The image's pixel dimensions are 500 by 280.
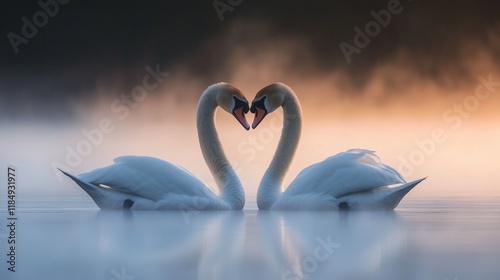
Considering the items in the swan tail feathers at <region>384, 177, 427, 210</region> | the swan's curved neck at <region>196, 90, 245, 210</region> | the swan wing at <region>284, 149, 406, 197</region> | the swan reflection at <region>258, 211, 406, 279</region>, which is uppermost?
the swan's curved neck at <region>196, 90, 245, 210</region>

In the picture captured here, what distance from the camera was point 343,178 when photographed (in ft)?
35.6

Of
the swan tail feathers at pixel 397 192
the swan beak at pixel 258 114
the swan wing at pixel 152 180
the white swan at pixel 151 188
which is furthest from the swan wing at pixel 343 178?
the swan wing at pixel 152 180

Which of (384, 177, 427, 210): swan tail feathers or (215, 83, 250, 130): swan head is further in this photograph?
(215, 83, 250, 130): swan head

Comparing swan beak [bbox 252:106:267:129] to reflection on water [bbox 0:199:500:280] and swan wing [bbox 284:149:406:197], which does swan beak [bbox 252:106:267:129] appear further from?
reflection on water [bbox 0:199:500:280]

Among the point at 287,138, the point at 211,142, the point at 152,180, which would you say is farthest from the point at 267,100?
the point at 152,180

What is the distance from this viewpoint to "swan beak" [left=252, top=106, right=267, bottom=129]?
38.7ft

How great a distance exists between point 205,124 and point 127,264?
6684 millimetres

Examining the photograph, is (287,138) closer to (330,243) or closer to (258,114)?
(258,114)

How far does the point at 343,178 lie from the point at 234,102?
1.85 metres

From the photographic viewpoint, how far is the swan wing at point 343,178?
10.8 meters

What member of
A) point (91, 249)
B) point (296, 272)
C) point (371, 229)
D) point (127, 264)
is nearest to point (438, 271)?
point (296, 272)

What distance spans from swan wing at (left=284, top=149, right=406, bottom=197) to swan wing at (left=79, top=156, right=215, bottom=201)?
114cm

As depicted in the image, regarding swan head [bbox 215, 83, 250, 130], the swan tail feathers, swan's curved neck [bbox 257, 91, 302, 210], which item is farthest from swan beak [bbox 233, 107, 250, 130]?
the swan tail feathers

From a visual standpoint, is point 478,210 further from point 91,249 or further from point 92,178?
point 91,249
